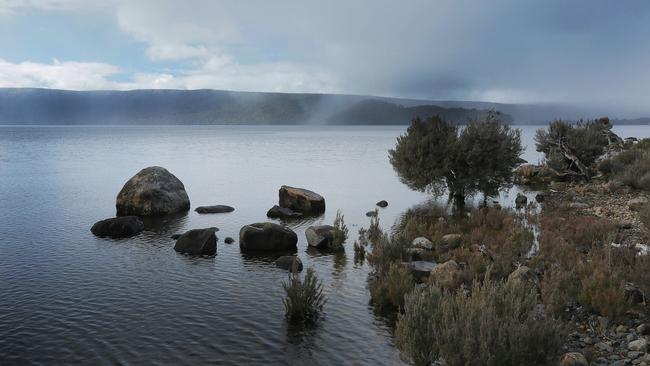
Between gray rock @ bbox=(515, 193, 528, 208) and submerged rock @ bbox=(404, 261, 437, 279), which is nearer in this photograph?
submerged rock @ bbox=(404, 261, 437, 279)

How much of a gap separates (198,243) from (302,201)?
37.3 ft

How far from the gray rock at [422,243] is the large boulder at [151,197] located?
1572cm

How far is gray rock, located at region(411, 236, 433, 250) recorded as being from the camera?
67.1ft

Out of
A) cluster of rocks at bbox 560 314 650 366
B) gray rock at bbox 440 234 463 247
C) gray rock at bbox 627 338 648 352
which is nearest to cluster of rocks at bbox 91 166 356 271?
gray rock at bbox 440 234 463 247

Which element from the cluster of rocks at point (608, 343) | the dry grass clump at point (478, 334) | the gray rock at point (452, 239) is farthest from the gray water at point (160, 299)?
the gray rock at point (452, 239)

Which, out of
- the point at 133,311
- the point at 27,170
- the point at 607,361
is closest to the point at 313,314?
the point at 133,311

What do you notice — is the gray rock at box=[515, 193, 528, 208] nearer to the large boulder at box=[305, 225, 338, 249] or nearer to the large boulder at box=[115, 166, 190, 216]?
the large boulder at box=[305, 225, 338, 249]

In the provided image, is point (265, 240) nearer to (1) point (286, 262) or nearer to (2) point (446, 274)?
(1) point (286, 262)

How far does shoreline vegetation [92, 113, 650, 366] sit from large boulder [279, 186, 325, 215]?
0.07 m

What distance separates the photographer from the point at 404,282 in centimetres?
1433

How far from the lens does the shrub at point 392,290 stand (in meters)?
14.1

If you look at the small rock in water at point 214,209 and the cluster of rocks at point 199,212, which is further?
the small rock in water at point 214,209

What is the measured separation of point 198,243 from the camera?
66.4 ft

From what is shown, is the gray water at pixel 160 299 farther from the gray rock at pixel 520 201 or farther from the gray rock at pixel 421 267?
the gray rock at pixel 520 201
